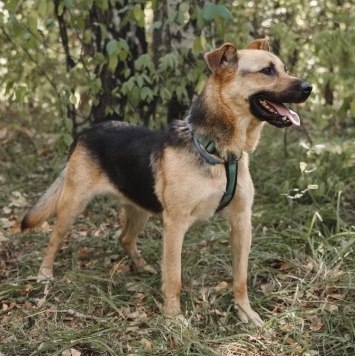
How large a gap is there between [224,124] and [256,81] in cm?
38

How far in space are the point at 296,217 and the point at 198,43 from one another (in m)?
2.03

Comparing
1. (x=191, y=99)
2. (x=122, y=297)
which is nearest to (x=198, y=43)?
(x=191, y=99)

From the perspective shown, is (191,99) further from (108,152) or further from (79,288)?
(79,288)

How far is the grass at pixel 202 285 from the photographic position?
12.4ft

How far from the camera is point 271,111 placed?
4039 millimetres

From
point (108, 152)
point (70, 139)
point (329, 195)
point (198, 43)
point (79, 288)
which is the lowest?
point (329, 195)

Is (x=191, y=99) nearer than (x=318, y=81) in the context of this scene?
No

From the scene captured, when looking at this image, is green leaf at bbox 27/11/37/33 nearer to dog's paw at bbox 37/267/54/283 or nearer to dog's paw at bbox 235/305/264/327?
dog's paw at bbox 37/267/54/283

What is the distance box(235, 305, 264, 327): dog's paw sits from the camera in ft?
13.5

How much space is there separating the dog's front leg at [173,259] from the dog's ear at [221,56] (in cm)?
115

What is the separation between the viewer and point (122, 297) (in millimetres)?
4668

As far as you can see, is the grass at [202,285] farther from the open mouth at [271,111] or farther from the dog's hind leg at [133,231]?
the open mouth at [271,111]

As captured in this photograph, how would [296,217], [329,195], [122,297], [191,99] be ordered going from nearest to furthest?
[122,297], [296,217], [329,195], [191,99]

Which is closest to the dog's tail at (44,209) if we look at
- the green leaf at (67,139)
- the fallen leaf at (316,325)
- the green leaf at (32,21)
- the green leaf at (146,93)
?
the green leaf at (67,139)
